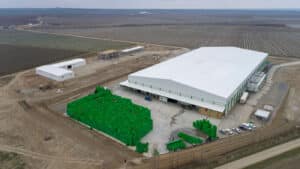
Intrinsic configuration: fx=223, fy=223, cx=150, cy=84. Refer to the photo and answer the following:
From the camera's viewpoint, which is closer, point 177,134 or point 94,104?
point 177,134

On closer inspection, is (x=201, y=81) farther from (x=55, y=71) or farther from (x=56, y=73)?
(x=55, y=71)

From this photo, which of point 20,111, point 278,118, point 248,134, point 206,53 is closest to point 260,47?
point 206,53

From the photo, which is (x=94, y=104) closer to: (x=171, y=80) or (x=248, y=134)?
(x=171, y=80)

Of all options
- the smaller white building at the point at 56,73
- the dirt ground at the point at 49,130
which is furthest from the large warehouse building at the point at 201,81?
the smaller white building at the point at 56,73

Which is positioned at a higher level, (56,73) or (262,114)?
(56,73)

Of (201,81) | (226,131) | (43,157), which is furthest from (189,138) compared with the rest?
(43,157)

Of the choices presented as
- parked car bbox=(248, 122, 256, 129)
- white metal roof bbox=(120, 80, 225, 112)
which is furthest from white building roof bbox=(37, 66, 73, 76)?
parked car bbox=(248, 122, 256, 129)

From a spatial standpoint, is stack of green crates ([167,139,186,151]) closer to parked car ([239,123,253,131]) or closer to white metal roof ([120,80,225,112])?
parked car ([239,123,253,131])
